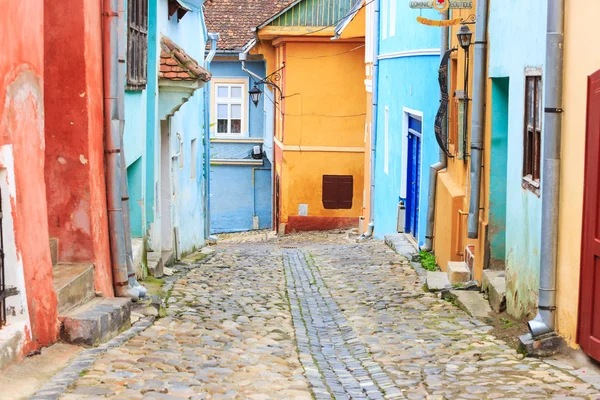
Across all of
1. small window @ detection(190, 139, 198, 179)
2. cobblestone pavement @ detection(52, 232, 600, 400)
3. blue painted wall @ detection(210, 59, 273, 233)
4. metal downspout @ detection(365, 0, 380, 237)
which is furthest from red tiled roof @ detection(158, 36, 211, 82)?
blue painted wall @ detection(210, 59, 273, 233)

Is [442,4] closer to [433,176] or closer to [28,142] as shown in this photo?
[433,176]

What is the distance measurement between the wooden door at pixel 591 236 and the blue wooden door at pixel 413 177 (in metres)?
9.38

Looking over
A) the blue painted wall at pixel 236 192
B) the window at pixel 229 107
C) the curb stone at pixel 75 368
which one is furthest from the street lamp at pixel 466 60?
the blue painted wall at pixel 236 192

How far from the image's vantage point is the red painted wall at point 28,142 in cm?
645

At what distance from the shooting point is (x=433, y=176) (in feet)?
45.8

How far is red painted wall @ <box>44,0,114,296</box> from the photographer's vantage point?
328 inches

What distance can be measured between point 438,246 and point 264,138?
1894 cm

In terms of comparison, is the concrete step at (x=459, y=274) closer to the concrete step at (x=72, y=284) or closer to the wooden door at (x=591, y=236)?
the wooden door at (x=591, y=236)

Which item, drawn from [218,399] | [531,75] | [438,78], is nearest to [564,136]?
[531,75]

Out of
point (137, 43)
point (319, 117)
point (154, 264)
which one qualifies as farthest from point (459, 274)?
point (319, 117)

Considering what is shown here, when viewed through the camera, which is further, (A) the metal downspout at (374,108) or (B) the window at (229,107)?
(B) the window at (229,107)

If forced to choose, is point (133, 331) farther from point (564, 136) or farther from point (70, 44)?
point (564, 136)

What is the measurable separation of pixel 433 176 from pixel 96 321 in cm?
748

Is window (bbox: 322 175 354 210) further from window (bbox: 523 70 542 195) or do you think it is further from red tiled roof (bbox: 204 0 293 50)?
window (bbox: 523 70 542 195)
